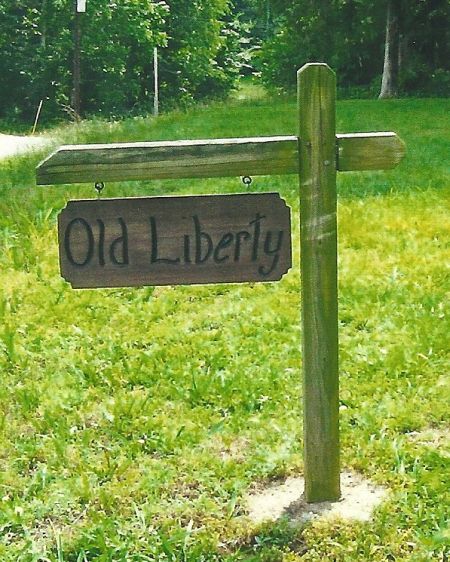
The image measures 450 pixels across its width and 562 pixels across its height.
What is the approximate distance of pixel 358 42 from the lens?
28641mm

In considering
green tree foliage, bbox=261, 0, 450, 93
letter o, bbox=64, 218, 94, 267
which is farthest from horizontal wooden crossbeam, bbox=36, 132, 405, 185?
green tree foliage, bbox=261, 0, 450, 93

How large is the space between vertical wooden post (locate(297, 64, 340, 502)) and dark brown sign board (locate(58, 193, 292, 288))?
0.08 metres

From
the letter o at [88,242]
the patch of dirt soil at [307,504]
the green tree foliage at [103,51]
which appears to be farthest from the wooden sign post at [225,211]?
the green tree foliage at [103,51]

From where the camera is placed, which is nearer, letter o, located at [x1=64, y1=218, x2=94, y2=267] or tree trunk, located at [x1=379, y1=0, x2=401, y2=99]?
letter o, located at [x1=64, y1=218, x2=94, y2=267]

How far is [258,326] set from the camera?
4.60 metres

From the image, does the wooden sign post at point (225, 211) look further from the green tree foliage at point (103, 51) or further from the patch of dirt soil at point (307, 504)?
the green tree foliage at point (103, 51)

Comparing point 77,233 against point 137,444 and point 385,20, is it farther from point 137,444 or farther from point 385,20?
point 385,20

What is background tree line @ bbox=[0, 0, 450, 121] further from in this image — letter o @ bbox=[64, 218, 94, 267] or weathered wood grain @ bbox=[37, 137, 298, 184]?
letter o @ bbox=[64, 218, 94, 267]

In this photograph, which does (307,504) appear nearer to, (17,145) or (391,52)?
(17,145)

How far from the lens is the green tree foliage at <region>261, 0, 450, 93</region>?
2600 centimetres

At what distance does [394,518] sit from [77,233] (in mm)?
1266

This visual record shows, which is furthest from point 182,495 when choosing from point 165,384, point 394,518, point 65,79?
point 65,79

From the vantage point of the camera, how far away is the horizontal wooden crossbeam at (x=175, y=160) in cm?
265

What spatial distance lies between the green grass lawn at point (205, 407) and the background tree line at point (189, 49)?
20179 millimetres
